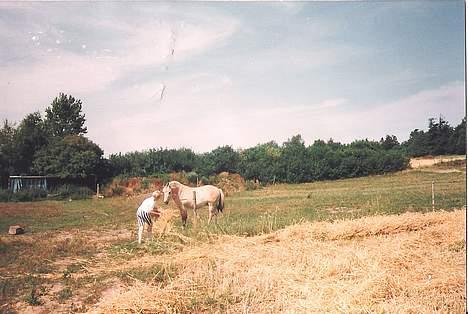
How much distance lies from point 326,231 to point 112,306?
4640 millimetres

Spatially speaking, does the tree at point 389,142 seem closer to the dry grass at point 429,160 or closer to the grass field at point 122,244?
the dry grass at point 429,160

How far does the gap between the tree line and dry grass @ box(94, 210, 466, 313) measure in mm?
3352

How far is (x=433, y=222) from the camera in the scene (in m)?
8.05

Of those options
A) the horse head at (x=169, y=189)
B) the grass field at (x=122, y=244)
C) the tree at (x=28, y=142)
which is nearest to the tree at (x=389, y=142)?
the grass field at (x=122, y=244)

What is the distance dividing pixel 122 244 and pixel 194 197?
9.24 feet

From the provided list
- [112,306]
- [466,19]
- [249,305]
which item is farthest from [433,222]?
[112,306]

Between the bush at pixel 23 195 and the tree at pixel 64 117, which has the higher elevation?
the tree at pixel 64 117

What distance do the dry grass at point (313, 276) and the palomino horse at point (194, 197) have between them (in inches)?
110

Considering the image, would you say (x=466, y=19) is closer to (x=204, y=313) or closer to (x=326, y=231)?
(x=326, y=231)

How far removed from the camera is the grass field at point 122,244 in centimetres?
480

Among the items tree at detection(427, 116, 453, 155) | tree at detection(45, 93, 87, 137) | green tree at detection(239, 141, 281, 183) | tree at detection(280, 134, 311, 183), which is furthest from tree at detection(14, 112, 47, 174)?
tree at detection(427, 116, 453, 155)

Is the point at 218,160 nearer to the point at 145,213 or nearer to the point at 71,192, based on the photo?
the point at 145,213

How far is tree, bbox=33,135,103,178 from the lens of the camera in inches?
312

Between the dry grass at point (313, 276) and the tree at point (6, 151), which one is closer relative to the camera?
A: the dry grass at point (313, 276)
